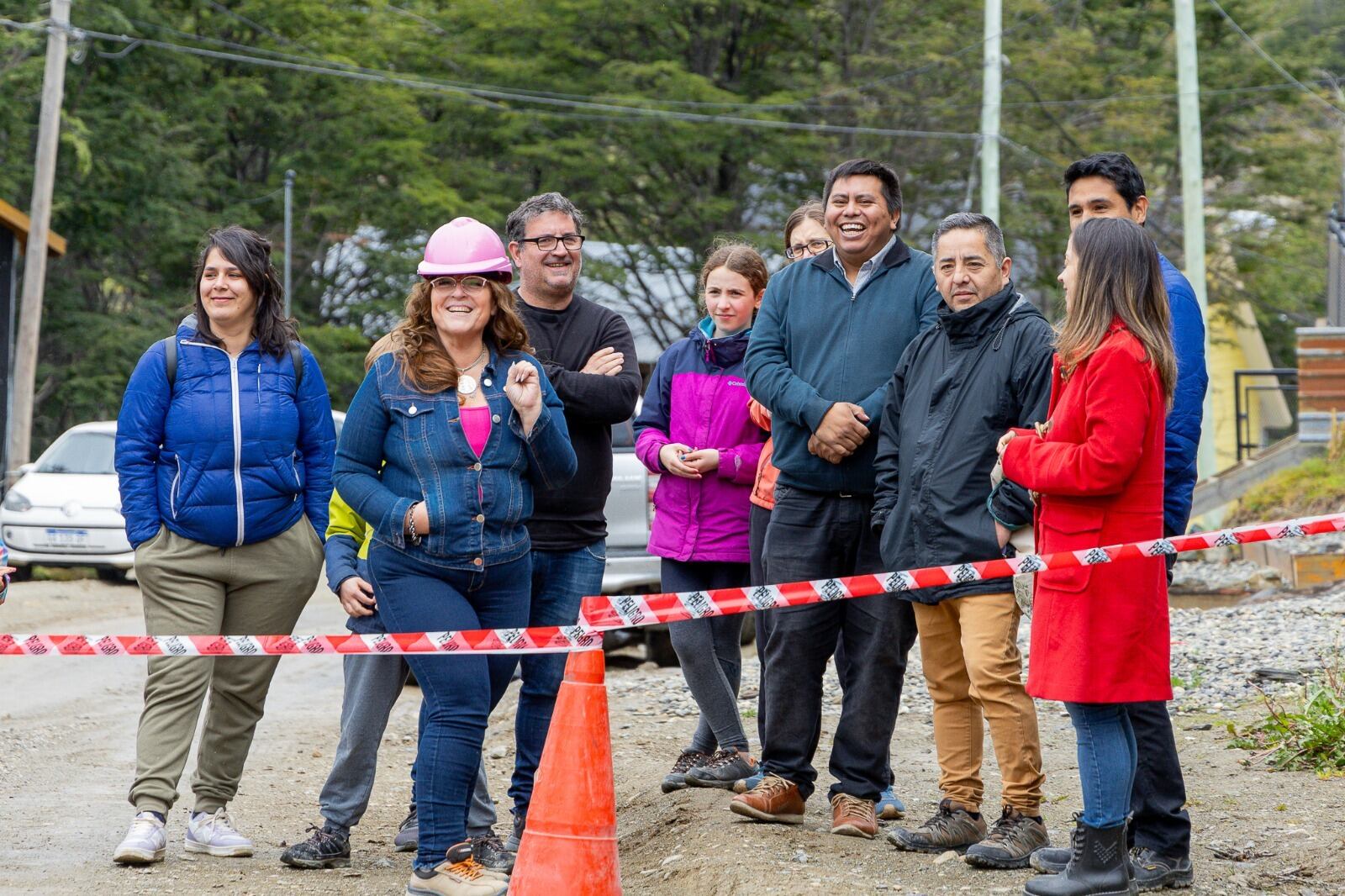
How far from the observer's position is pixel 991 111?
955 inches

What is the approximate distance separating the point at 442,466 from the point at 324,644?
2.42 feet

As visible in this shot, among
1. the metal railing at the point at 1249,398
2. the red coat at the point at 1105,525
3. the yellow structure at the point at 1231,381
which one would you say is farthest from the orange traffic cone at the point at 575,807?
the yellow structure at the point at 1231,381

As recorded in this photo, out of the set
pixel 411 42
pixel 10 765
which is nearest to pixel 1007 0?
pixel 411 42

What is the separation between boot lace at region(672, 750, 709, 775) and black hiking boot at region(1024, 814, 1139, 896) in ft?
7.18

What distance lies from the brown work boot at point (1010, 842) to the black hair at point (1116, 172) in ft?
6.72

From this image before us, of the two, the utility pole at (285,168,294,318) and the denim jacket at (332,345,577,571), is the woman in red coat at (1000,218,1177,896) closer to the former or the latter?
the denim jacket at (332,345,577,571)

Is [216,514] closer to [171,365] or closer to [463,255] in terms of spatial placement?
[171,365]

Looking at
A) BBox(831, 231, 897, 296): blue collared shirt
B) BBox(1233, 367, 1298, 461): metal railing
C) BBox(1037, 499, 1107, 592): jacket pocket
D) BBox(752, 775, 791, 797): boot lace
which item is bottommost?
BBox(752, 775, 791, 797): boot lace

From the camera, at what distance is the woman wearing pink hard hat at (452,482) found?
4.96 meters

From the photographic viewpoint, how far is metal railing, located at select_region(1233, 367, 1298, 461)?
23.4 m

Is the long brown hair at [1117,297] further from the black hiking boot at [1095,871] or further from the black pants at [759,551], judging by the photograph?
the black pants at [759,551]

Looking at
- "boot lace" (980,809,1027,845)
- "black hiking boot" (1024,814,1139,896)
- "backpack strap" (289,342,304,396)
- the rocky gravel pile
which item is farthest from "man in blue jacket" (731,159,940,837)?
the rocky gravel pile

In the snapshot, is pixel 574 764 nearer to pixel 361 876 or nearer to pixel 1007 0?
pixel 361 876

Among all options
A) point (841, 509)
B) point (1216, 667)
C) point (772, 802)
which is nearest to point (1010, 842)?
point (772, 802)
